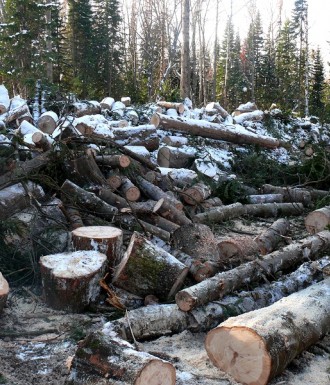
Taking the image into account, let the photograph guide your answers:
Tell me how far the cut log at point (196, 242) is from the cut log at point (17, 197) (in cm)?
182

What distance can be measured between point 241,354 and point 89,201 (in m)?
3.40

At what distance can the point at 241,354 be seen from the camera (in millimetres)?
3094

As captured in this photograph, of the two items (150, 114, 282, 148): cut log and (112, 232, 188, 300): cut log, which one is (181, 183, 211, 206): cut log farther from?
(150, 114, 282, 148): cut log

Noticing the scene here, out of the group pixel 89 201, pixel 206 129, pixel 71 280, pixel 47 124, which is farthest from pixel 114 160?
pixel 206 129

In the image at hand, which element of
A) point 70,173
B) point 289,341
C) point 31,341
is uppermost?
point 70,173

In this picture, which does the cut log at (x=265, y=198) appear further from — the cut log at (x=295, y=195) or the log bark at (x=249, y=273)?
the log bark at (x=249, y=273)

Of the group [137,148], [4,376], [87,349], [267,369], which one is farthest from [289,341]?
[137,148]

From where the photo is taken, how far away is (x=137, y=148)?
8.26 metres

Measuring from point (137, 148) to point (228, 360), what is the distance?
18.1 ft

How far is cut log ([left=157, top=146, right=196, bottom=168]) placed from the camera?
364 inches

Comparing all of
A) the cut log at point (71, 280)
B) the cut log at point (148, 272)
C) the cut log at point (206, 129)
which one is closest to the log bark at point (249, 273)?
the cut log at point (148, 272)

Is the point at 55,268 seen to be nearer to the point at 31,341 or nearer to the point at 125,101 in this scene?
the point at 31,341

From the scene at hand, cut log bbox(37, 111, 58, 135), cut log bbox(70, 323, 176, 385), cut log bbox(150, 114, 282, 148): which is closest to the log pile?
cut log bbox(70, 323, 176, 385)

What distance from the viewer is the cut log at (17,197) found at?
18.3 feet
